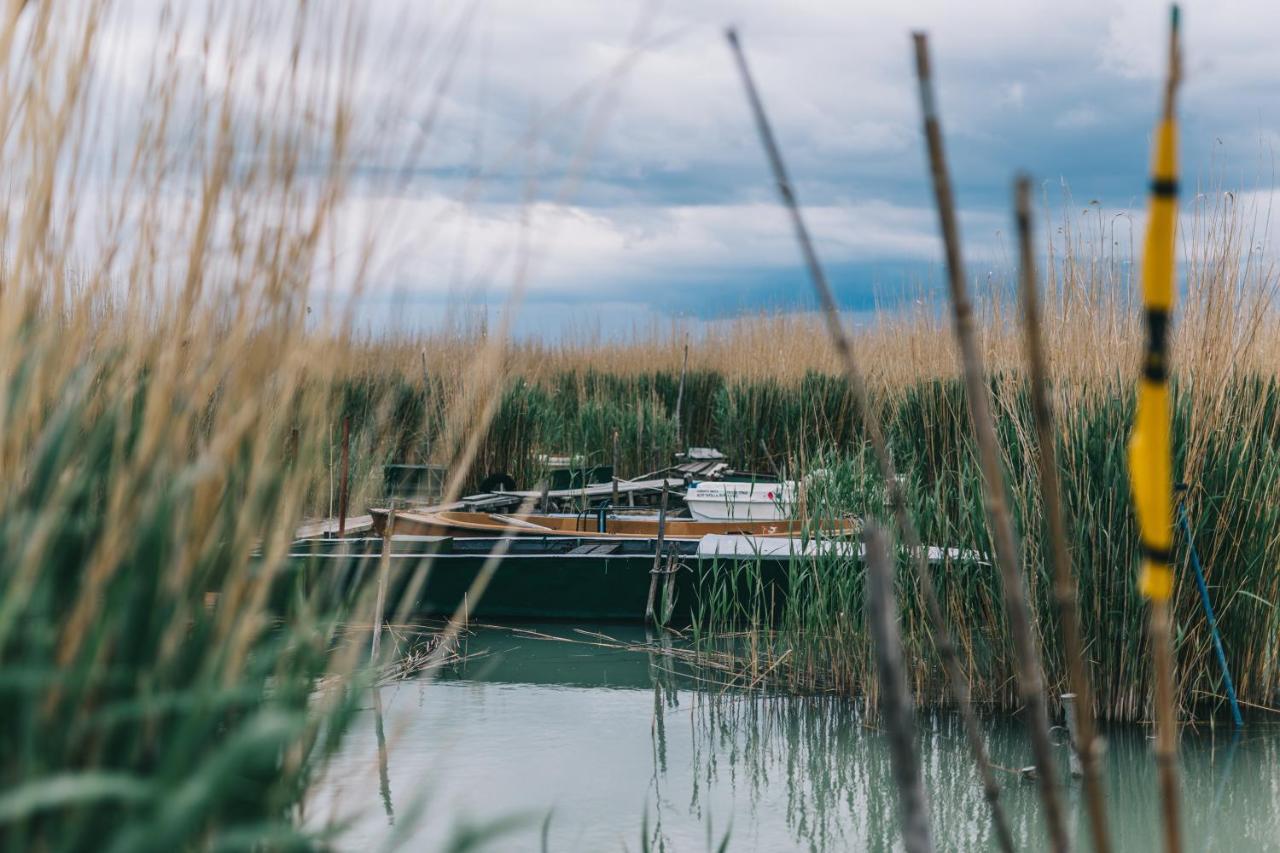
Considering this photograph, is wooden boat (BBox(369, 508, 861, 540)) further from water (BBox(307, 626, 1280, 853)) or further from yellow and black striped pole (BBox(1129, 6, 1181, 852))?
yellow and black striped pole (BBox(1129, 6, 1181, 852))

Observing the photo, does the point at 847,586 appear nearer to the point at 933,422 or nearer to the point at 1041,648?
the point at 1041,648

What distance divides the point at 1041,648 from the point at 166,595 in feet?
12.2

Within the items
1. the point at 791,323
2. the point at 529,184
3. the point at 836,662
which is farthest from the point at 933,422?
the point at 791,323

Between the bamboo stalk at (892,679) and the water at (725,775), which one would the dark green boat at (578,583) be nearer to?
the water at (725,775)

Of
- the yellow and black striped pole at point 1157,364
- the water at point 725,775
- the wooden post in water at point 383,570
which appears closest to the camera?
the yellow and black striped pole at point 1157,364

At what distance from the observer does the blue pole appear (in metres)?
4.07

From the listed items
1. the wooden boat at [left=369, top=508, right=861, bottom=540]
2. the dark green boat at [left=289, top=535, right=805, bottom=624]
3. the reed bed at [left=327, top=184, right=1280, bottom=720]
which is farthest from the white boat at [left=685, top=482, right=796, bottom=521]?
the reed bed at [left=327, top=184, right=1280, bottom=720]

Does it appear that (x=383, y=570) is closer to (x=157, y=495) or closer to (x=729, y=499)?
(x=157, y=495)

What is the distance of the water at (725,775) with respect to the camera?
3.56m

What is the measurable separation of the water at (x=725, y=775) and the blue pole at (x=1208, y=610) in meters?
0.13

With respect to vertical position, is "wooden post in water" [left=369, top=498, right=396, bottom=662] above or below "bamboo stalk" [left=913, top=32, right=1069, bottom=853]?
below

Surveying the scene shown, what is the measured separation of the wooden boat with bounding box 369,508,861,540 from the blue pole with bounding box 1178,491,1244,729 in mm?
2963

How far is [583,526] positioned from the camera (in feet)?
26.7

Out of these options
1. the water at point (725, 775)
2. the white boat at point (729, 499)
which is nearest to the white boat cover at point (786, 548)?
the water at point (725, 775)
